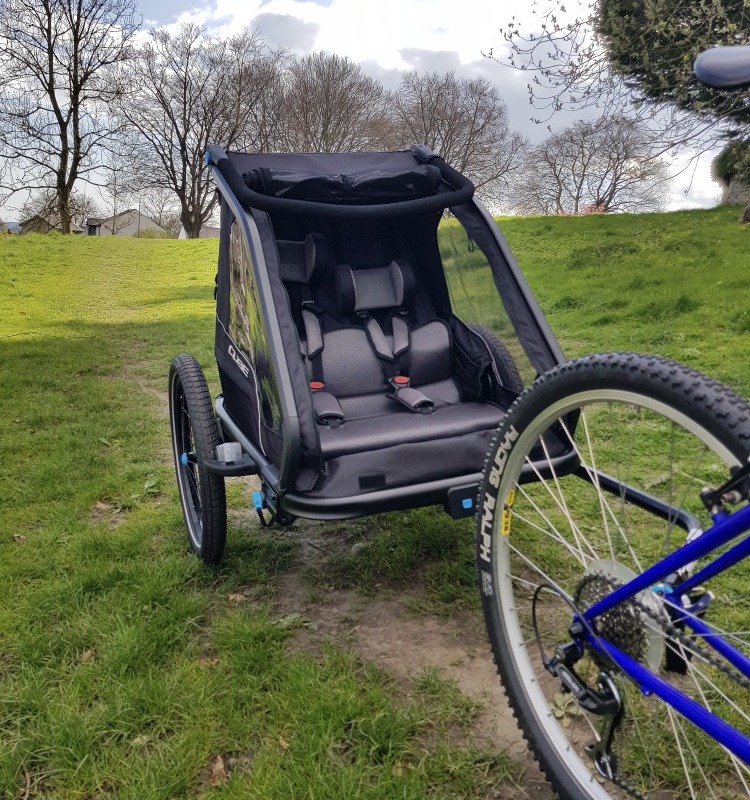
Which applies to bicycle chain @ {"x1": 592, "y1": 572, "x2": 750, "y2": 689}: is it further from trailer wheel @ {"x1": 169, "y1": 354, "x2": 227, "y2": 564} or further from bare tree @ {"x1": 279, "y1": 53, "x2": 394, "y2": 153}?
bare tree @ {"x1": 279, "y1": 53, "x2": 394, "y2": 153}

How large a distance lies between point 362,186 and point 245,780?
243 centimetres

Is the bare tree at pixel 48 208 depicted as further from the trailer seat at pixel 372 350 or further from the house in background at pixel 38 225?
the trailer seat at pixel 372 350

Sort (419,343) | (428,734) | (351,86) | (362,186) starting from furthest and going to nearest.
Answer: (351,86), (419,343), (362,186), (428,734)

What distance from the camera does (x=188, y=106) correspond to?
29.8 metres

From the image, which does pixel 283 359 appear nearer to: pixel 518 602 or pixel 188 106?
pixel 518 602

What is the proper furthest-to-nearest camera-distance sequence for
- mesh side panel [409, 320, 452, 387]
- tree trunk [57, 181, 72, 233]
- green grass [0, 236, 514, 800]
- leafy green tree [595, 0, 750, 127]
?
tree trunk [57, 181, 72, 233]
leafy green tree [595, 0, 750, 127]
mesh side panel [409, 320, 452, 387]
green grass [0, 236, 514, 800]

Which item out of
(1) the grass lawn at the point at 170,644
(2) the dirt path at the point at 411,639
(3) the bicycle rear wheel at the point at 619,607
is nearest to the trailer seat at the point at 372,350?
(1) the grass lawn at the point at 170,644

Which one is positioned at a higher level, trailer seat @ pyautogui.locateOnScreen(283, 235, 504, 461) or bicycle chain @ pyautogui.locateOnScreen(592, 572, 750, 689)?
trailer seat @ pyautogui.locateOnScreen(283, 235, 504, 461)

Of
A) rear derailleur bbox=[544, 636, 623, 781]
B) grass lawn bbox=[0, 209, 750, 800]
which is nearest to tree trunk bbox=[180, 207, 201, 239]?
grass lawn bbox=[0, 209, 750, 800]

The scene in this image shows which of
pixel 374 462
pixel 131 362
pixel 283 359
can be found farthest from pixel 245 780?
pixel 131 362

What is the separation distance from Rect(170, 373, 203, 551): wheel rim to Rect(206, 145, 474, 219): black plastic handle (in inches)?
36.4

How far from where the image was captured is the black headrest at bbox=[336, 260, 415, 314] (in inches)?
139

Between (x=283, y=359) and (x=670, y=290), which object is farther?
(x=670, y=290)

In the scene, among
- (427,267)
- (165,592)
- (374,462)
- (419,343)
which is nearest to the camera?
(374,462)
